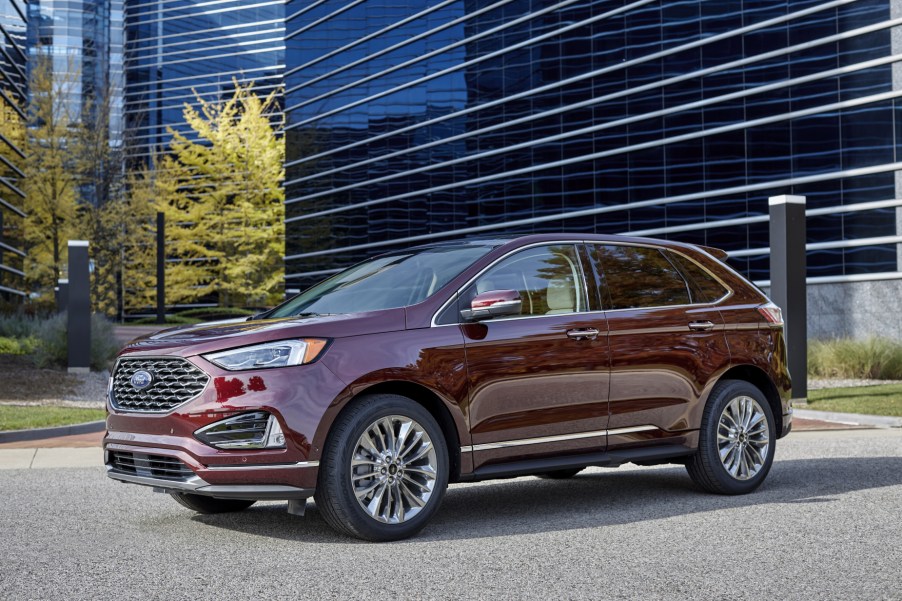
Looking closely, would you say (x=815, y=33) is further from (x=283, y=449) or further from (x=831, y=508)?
(x=283, y=449)

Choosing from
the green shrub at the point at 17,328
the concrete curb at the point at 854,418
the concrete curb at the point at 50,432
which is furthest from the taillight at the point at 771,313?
the green shrub at the point at 17,328

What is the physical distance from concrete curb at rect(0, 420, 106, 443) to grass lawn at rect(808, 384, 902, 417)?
376 inches

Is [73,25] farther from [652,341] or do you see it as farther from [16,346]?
[652,341]

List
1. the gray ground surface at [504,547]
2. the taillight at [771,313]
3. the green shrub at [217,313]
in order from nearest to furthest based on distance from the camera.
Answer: the gray ground surface at [504,547], the taillight at [771,313], the green shrub at [217,313]

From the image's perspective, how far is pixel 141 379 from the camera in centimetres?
615

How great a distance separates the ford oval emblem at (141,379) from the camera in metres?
6.12

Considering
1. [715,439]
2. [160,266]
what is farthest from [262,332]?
[160,266]

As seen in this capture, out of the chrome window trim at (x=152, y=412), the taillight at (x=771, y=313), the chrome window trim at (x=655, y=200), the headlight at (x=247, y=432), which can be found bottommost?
the headlight at (x=247, y=432)

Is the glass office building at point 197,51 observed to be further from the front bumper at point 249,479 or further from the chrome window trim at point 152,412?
the front bumper at point 249,479

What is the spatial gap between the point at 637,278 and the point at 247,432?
317 cm

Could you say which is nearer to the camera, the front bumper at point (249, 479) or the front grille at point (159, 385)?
the front bumper at point (249, 479)

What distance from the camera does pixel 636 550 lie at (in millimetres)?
5871

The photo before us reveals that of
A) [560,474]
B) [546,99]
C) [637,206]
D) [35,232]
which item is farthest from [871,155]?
[35,232]

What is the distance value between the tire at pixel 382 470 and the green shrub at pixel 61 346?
53.2 feet
